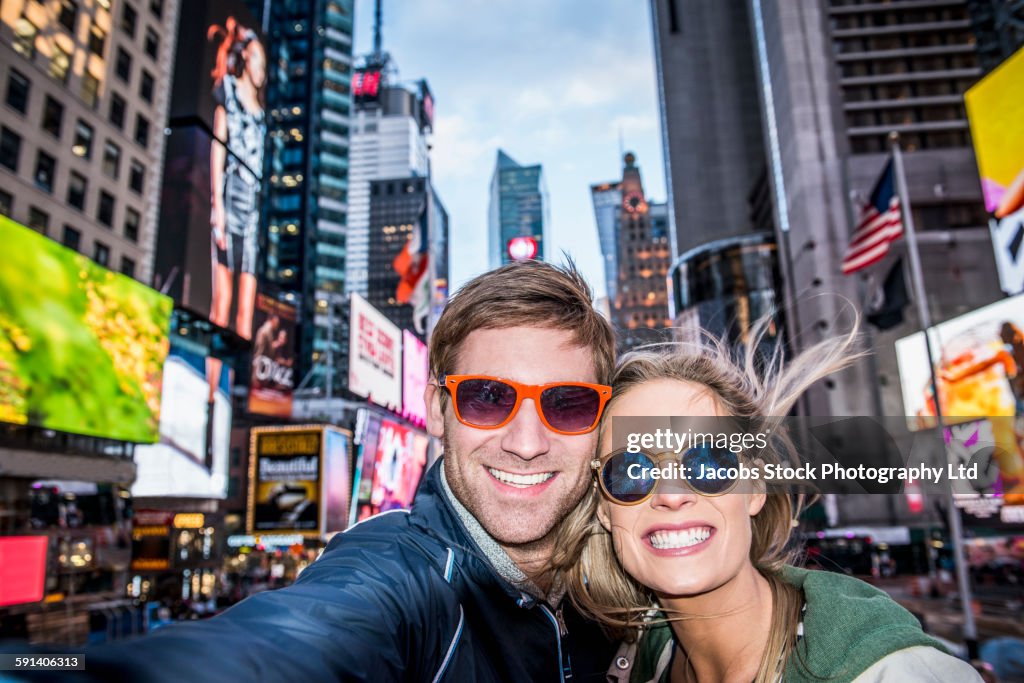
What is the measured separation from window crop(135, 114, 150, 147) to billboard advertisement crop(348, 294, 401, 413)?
2447cm

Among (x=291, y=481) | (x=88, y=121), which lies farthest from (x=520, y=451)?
(x=88, y=121)

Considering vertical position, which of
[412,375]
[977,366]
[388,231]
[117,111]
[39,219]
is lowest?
[412,375]

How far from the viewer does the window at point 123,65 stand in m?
38.2

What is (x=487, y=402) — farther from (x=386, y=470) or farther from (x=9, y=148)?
(x=9, y=148)

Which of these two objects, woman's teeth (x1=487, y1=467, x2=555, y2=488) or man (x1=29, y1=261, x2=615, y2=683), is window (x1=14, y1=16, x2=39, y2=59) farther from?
woman's teeth (x1=487, y1=467, x2=555, y2=488)

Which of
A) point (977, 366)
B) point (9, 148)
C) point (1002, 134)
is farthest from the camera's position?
point (977, 366)

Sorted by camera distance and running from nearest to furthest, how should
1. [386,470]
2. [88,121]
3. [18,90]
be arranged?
[18,90] → [88,121] → [386,470]

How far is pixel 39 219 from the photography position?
31.7 metres

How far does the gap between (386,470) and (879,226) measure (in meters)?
25.9

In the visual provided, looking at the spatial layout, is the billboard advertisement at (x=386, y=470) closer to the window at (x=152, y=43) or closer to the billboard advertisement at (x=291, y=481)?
the billboard advertisement at (x=291, y=481)

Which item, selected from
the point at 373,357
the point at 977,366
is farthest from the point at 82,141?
the point at 977,366

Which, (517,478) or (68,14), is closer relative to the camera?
(517,478)

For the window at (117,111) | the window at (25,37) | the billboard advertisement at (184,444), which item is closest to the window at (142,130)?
the window at (117,111)

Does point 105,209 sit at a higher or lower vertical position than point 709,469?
higher
